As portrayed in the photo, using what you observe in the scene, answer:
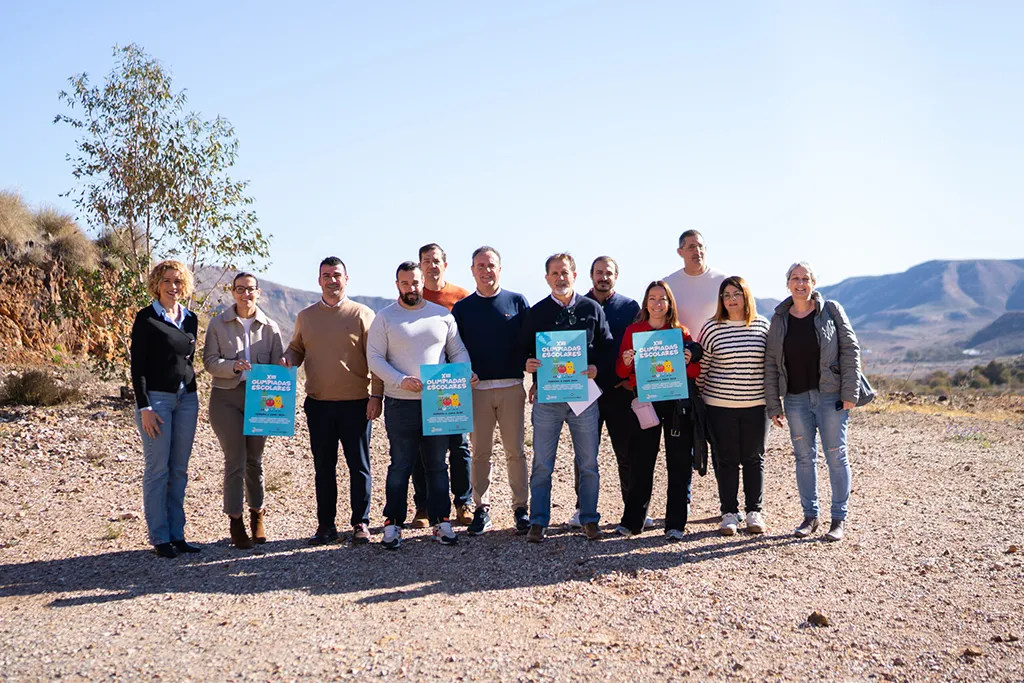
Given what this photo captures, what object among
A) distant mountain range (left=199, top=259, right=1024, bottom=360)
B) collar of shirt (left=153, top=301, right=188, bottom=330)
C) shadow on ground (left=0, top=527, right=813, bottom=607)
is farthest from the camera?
distant mountain range (left=199, top=259, right=1024, bottom=360)

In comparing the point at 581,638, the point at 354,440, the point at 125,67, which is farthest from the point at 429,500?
the point at 125,67

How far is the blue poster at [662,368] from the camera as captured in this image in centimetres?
693

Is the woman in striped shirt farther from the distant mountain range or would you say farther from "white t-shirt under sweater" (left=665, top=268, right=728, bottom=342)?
the distant mountain range

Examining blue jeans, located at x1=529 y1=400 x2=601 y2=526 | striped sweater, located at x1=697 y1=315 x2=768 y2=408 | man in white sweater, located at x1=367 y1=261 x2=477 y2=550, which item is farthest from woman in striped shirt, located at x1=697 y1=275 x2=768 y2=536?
man in white sweater, located at x1=367 y1=261 x2=477 y2=550

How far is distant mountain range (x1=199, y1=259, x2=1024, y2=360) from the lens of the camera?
102938 mm

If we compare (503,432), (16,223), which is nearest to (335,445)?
(503,432)

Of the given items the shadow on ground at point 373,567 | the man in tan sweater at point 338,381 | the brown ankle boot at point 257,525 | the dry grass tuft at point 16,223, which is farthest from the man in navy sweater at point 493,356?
the dry grass tuft at point 16,223

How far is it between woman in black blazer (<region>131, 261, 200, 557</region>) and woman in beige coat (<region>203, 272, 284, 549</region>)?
0.20 meters

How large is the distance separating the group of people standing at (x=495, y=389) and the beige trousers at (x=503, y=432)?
0.04ft

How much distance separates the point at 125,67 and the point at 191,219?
2553 millimetres

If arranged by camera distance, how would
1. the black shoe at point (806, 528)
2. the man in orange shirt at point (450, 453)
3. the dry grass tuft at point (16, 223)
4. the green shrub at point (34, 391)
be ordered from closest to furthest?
the black shoe at point (806, 528) → the man in orange shirt at point (450, 453) → the green shrub at point (34, 391) → the dry grass tuft at point (16, 223)

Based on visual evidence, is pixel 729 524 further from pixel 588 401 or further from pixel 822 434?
pixel 588 401

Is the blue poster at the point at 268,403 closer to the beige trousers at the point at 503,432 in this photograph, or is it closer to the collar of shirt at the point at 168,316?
the collar of shirt at the point at 168,316

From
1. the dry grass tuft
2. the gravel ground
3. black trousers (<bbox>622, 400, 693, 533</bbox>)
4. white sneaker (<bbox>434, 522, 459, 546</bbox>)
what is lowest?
the gravel ground
